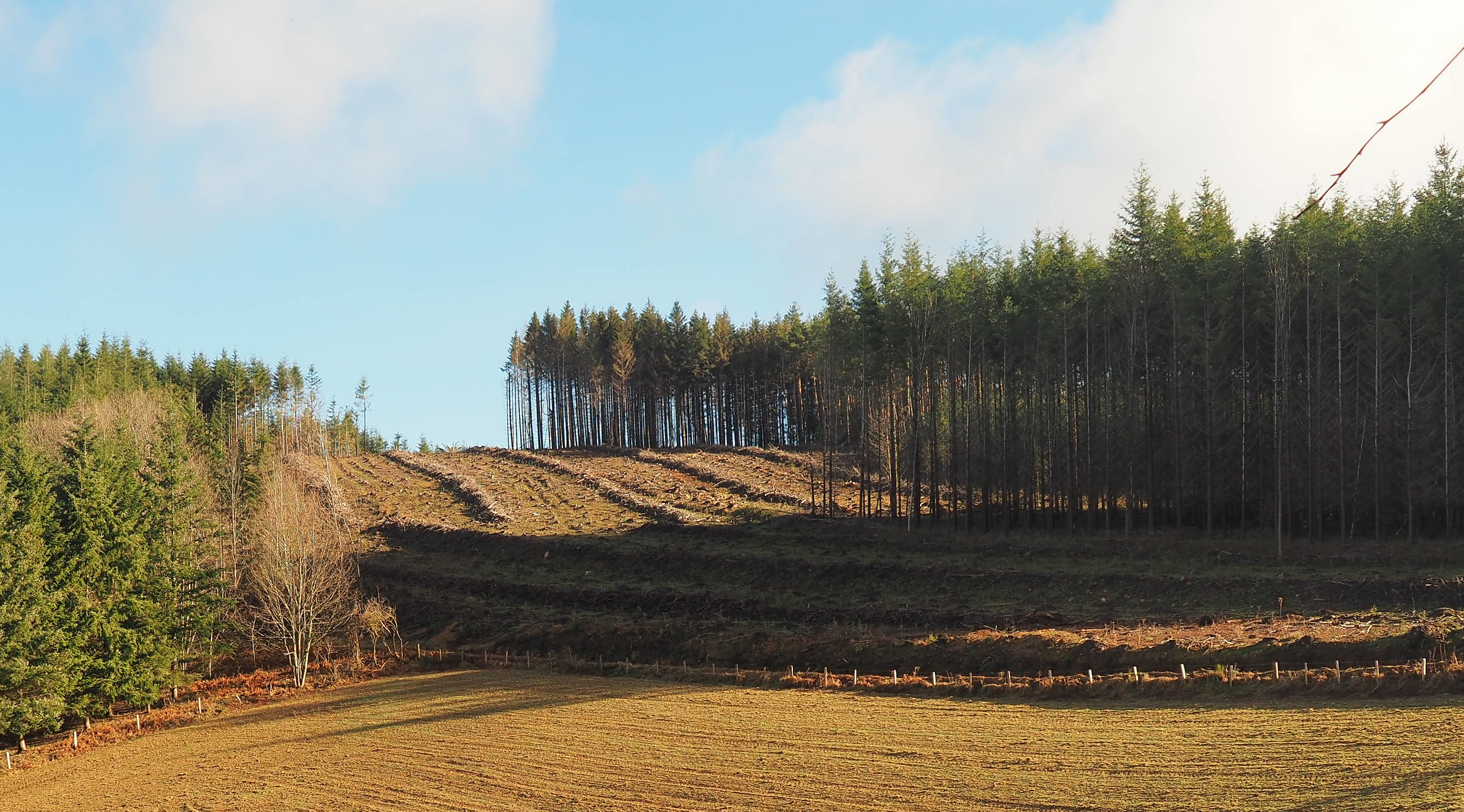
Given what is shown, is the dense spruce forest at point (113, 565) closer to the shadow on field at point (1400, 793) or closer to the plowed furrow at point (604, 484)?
the plowed furrow at point (604, 484)

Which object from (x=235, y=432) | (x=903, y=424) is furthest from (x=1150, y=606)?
(x=235, y=432)

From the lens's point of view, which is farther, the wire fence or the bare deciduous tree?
the bare deciduous tree

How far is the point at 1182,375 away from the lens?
50781 millimetres

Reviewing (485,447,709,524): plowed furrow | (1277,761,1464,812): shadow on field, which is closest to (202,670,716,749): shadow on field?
(1277,761,1464,812): shadow on field

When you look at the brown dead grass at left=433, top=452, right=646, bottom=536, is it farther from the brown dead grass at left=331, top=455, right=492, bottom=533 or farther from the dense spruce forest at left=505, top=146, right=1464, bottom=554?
the dense spruce forest at left=505, top=146, right=1464, bottom=554

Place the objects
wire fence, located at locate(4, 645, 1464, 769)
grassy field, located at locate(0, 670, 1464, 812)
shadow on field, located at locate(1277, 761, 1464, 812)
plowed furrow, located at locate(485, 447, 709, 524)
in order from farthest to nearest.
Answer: plowed furrow, located at locate(485, 447, 709, 524)
wire fence, located at locate(4, 645, 1464, 769)
grassy field, located at locate(0, 670, 1464, 812)
shadow on field, located at locate(1277, 761, 1464, 812)

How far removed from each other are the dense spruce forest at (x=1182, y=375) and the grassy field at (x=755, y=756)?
79.7ft

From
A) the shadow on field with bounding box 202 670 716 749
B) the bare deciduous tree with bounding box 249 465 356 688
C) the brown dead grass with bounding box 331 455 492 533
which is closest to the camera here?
the shadow on field with bounding box 202 670 716 749

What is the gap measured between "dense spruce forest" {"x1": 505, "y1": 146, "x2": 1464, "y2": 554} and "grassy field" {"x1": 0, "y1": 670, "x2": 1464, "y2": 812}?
24293 mm

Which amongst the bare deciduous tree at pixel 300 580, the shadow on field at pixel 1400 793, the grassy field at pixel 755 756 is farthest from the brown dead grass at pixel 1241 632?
the bare deciduous tree at pixel 300 580

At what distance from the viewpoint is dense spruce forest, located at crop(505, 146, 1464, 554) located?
44.5 meters

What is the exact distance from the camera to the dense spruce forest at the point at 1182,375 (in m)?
44.5

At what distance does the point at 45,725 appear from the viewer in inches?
1422

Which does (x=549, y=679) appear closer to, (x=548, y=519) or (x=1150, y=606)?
(x=1150, y=606)
